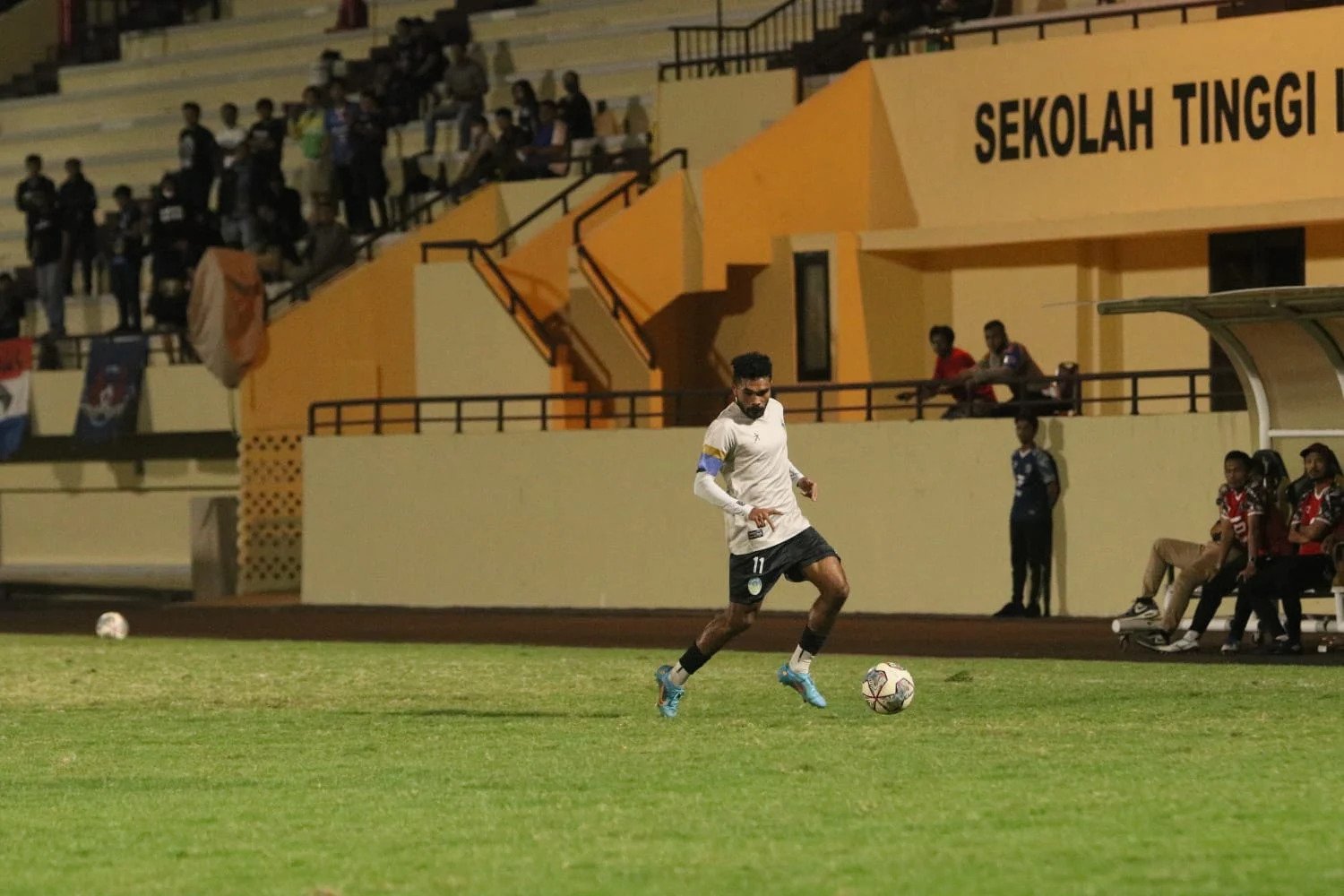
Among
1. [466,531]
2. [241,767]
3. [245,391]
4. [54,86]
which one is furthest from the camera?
[54,86]

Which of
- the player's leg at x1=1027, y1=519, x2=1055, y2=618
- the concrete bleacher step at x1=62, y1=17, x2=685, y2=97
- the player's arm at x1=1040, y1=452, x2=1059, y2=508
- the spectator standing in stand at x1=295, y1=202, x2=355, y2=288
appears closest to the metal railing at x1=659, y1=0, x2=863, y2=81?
the concrete bleacher step at x1=62, y1=17, x2=685, y2=97

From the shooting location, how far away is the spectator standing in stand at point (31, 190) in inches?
1465

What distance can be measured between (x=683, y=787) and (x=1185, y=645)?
30.7 ft

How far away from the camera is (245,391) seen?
104ft

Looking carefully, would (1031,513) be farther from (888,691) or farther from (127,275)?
(127,275)

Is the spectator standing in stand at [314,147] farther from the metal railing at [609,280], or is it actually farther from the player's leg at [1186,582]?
the player's leg at [1186,582]

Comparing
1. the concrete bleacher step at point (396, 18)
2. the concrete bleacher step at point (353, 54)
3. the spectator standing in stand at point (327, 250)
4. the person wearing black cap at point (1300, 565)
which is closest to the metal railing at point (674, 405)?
the spectator standing in stand at point (327, 250)

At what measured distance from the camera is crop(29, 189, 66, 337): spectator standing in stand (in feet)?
121

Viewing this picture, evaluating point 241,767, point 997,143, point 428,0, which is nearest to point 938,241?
point 997,143

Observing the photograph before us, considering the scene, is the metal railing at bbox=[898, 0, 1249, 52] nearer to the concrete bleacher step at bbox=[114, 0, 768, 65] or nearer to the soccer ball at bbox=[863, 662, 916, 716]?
the concrete bleacher step at bbox=[114, 0, 768, 65]

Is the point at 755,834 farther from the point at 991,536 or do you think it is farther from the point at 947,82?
the point at 947,82

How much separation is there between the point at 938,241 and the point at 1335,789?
18090 mm

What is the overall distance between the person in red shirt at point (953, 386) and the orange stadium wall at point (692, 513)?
0.80 feet

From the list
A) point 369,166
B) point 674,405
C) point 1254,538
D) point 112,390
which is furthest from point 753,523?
point 112,390
